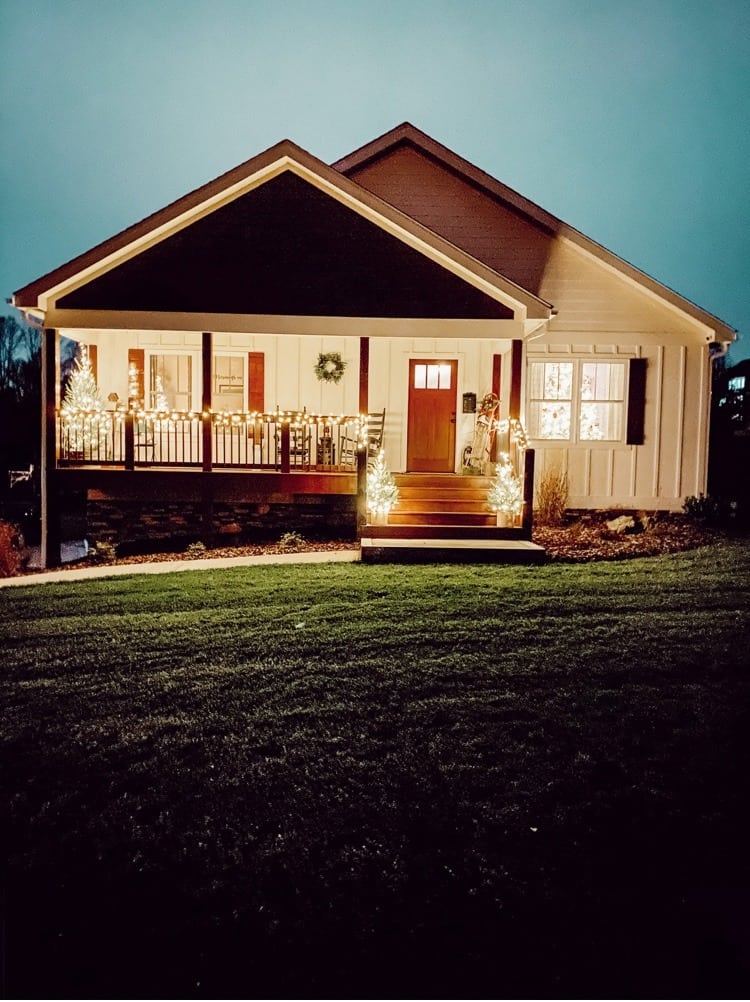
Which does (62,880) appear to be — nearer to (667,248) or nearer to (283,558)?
(283,558)

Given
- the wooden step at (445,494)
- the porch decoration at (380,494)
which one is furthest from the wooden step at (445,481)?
the porch decoration at (380,494)

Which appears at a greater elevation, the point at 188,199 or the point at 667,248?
the point at 667,248

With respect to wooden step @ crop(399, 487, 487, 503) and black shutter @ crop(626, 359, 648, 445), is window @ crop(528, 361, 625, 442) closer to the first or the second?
black shutter @ crop(626, 359, 648, 445)

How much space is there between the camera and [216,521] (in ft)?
45.9

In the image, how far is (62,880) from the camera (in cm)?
350

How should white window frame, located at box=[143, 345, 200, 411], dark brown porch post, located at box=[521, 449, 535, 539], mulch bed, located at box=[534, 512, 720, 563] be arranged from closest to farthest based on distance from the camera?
mulch bed, located at box=[534, 512, 720, 563]
dark brown porch post, located at box=[521, 449, 535, 539]
white window frame, located at box=[143, 345, 200, 411]

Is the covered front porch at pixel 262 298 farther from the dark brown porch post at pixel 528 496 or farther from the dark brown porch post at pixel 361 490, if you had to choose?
the dark brown porch post at pixel 528 496

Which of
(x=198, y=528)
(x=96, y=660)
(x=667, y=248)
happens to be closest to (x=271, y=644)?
(x=96, y=660)

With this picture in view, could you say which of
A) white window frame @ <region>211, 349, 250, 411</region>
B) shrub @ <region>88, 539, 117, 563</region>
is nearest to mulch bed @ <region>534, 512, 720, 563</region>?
white window frame @ <region>211, 349, 250, 411</region>

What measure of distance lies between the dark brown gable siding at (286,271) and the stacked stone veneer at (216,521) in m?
3.39

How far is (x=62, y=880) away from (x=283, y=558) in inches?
292

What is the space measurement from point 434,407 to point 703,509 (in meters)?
5.38

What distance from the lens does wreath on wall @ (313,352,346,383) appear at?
50.2 ft

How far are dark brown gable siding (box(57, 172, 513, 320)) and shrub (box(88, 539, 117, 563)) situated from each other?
3.95 metres
